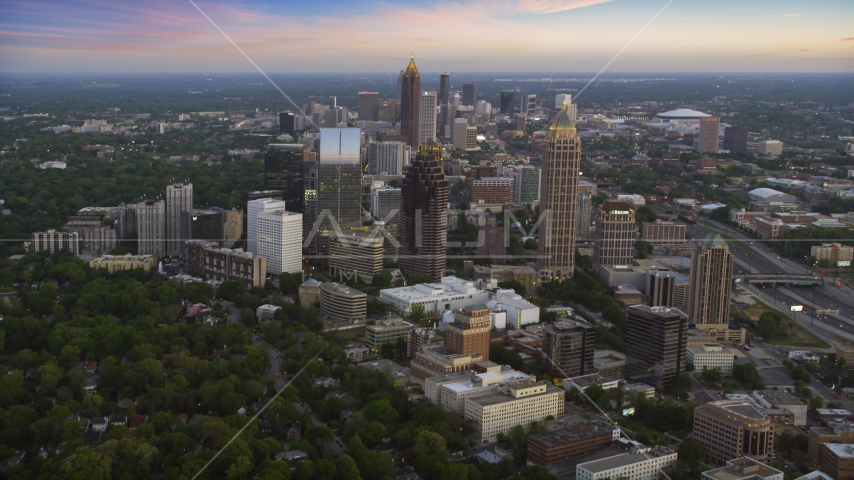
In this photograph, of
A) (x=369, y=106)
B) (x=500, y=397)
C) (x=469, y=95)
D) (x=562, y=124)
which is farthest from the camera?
(x=469, y=95)

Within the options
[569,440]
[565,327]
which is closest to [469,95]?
[565,327]

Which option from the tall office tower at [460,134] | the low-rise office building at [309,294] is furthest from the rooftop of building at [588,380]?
the tall office tower at [460,134]

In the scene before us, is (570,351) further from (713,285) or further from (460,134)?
(460,134)

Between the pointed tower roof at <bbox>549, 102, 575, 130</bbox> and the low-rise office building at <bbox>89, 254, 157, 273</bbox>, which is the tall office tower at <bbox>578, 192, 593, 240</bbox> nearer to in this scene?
the pointed tower roof at <bbox>549, 102, 575, 130</bbox>

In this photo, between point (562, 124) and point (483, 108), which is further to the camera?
point (483, 108)

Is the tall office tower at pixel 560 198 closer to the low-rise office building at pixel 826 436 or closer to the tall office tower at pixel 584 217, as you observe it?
the tall office tower at pixel 584 217

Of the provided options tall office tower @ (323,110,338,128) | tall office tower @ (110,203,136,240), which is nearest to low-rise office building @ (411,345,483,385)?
tall office tower @ (110,203,136,240)
